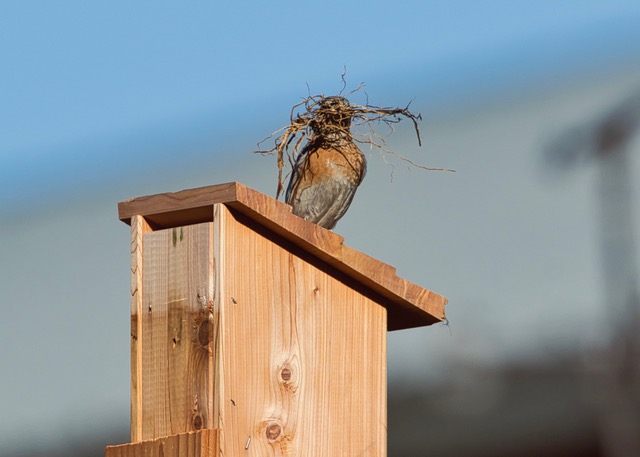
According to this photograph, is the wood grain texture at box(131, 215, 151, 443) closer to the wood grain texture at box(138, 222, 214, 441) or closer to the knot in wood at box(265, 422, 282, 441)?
the wood grain texture at box(138, 222, 214, 441)

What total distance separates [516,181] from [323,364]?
2736mm

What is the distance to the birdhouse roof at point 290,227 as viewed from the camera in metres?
2.67

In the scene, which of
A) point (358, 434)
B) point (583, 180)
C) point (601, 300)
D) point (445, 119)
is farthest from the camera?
point (445, 119)

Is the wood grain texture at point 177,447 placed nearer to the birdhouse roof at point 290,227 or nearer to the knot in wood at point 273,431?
the knot in wood at point 273,431

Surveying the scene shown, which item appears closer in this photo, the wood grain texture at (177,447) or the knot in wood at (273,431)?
the wood grain texture at (177,447)

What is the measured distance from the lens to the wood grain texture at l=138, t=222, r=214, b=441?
2.61 metres

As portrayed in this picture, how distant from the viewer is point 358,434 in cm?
280

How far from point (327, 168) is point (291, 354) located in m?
0.61

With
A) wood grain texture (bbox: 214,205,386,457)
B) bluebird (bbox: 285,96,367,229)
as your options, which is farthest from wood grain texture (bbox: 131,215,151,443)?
bluebird (bbox: 285,96,367,229)

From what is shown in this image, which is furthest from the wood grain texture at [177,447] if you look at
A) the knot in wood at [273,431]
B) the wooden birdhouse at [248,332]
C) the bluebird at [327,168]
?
the bluebird at [327,168]

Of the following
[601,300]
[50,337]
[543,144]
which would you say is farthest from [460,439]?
[50,337]

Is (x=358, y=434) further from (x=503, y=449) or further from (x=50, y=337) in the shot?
(x=50, y=337)

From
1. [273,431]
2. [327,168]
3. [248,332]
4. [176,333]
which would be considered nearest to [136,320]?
[176,333]

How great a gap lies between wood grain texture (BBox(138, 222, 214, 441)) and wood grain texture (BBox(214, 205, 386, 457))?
4cm
